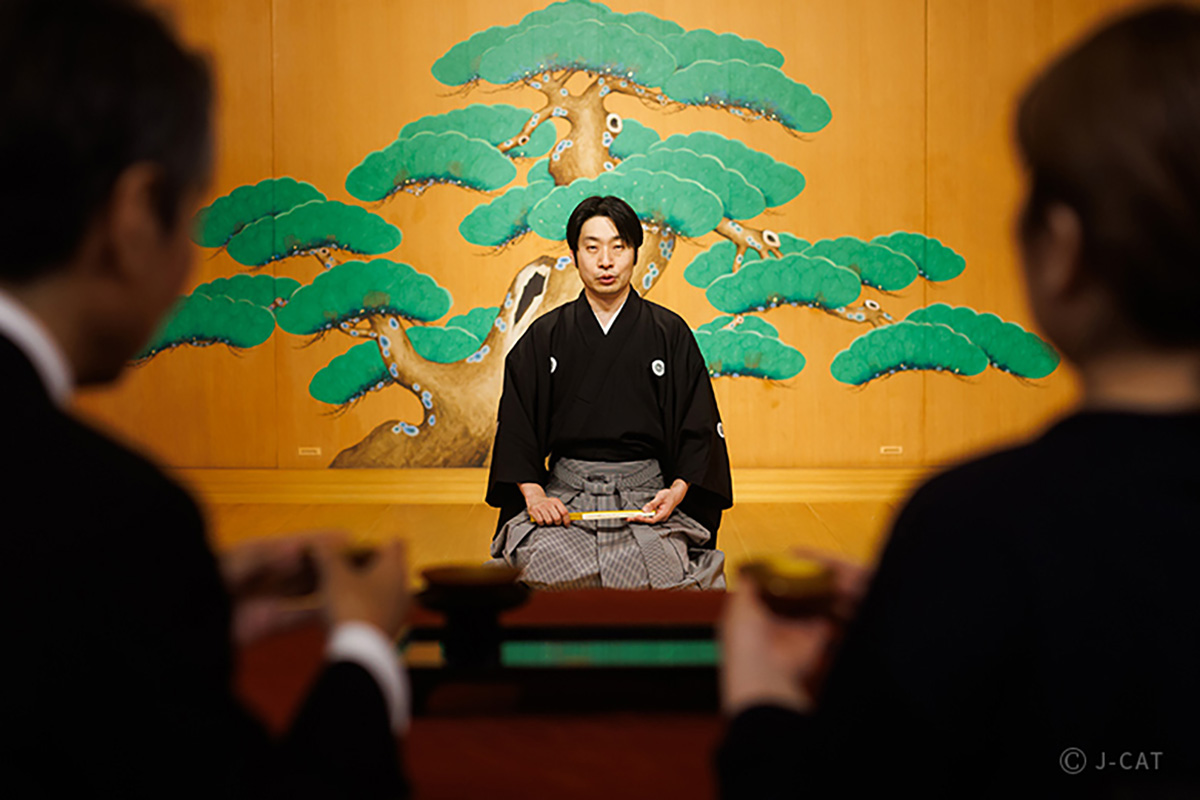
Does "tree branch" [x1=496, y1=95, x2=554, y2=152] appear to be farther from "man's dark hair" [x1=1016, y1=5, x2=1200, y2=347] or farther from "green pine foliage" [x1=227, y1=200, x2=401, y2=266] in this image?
"man's dark hair" [x1=1016, y1=5, x2=1200, y2=347]

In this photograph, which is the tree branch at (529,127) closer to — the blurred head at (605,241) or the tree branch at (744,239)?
the tree branch at (744,239)

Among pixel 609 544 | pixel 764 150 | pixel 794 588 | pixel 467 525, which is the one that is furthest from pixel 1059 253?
pixel 764 150

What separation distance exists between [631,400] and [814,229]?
11.0 ft

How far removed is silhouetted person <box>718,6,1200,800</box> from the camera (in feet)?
2.02

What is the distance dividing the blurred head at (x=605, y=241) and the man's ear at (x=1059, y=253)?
2455mm

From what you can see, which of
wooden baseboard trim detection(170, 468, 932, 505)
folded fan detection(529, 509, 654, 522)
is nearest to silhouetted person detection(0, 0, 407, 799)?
folded fan detection(529, 509, 654, 522)

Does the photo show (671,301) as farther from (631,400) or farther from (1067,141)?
(1067,141)

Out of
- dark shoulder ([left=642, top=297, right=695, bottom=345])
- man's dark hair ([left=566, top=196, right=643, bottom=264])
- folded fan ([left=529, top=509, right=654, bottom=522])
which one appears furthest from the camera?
dark shoulder ([left=642, top=297, right=695, bottom=345])

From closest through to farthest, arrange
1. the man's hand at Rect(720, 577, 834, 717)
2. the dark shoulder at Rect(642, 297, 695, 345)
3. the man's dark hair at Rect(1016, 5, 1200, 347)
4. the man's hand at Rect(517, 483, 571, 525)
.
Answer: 1. the man's dark hair at Rect(1016, 5, 1200, 347)
2. the man's hand at Rect(720, 577, 834, 717)
3. the man's hand at Rect(517, 483, 571, 525)
4. the dark shoulder at Rect(642, 297, 695, 345)

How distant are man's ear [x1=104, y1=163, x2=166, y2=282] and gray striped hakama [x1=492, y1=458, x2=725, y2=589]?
6.97ft

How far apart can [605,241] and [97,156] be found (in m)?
2.53

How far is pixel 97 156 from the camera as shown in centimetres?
68

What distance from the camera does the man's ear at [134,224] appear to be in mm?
707

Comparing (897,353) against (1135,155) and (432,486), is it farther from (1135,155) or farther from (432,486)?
(1135,155)
